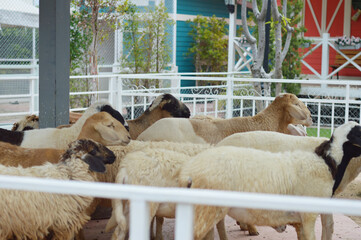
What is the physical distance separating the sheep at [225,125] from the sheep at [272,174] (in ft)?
7.23

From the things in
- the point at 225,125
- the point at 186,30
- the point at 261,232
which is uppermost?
the point at 186,30

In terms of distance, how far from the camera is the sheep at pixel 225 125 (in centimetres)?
679

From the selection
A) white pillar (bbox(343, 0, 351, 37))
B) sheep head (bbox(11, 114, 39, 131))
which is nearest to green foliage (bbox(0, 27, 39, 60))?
sheep head (bbox(11, 114, 39, 131))

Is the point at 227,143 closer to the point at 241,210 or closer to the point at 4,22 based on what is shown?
the point at 241,210

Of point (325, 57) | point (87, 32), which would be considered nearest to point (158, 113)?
point (87, 32)

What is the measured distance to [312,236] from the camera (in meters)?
4.59

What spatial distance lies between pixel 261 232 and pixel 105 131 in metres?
2.10

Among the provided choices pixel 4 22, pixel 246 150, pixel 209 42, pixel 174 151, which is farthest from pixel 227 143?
pixel 209 42

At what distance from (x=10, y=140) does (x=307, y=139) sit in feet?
10.3

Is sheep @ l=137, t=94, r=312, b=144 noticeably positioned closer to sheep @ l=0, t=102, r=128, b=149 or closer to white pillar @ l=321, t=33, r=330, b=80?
sheep @ l=0, t=102, r=128, b=149

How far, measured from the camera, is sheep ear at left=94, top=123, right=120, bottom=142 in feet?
18.7

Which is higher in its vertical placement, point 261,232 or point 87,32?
point 87,32

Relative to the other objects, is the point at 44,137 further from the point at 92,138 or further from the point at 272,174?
the point at 272,174

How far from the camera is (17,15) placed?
1307 cm
